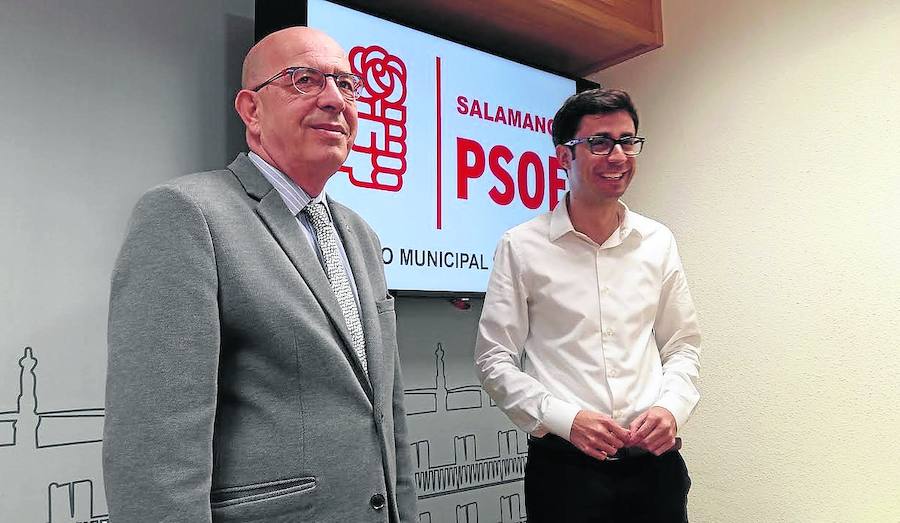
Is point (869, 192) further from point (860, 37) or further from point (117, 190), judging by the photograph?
point (117, 190)

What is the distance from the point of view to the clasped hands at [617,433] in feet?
4.63

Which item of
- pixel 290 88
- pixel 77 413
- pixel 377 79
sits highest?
pixel 377 79

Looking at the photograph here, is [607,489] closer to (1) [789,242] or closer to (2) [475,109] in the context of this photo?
(1) [789,242]

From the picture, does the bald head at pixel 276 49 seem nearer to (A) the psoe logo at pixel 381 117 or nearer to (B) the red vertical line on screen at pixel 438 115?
(A) the psoe logo at pixel 381 117

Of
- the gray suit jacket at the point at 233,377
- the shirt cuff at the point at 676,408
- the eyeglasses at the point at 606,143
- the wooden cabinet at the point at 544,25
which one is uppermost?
the wooden cabinet at the point at 544,25

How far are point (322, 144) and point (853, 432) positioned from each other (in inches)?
74.4

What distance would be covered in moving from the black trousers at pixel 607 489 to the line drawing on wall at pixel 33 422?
1.11 meters

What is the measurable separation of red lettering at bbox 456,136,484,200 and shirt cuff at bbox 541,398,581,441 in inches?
43.4

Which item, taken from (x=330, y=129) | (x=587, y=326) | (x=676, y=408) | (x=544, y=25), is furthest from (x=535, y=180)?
(x=330, y=129)

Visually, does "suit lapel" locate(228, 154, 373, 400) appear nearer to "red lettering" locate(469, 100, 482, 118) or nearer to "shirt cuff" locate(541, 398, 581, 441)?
"shirt cuff" locate(541, 398, 581, 441)

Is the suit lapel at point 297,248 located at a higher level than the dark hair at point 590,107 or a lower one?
lower

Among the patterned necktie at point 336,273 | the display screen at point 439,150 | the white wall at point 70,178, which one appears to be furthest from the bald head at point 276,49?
the display screen at point 439,150

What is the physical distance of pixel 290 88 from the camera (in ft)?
3.95

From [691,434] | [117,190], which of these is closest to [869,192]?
[691,434]
